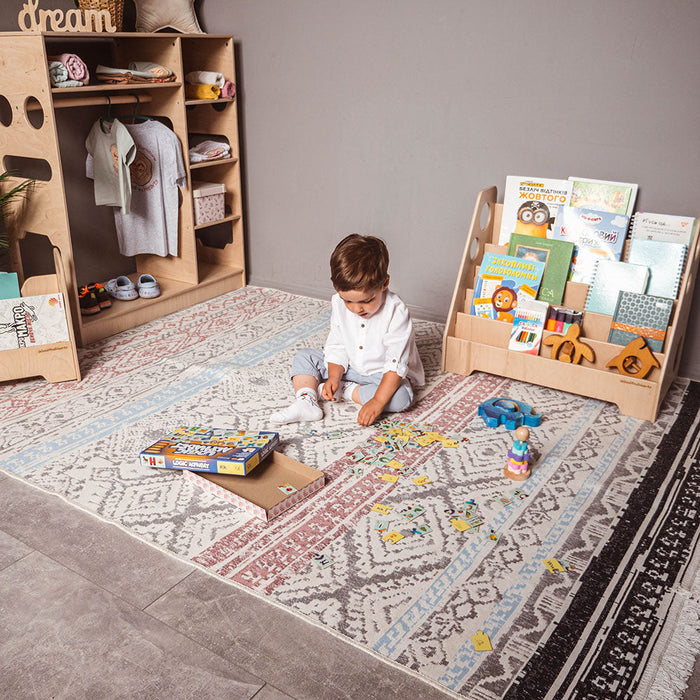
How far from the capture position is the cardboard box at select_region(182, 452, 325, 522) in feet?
6.24

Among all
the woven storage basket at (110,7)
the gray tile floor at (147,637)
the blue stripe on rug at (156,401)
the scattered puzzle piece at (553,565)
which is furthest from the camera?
the woven storage basket at (110,7)

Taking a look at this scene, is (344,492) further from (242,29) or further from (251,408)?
(242,29)

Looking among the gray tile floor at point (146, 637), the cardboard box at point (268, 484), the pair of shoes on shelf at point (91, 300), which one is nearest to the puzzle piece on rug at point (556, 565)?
the gray tile floor at point (146, 637)

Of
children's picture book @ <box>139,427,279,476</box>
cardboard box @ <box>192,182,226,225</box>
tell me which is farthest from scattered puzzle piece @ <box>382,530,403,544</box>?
cardboard box @ <box>192,182,226,225</box>

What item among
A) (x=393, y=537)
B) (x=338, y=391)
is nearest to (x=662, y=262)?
(x=338, y=391)

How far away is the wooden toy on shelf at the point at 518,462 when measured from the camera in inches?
80.7

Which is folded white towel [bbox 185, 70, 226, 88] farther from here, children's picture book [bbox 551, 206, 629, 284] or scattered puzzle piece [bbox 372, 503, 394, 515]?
scattered puzzle piece [bbox 372, 503, 394, 515]

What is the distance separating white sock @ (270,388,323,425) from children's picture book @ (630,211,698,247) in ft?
4.66

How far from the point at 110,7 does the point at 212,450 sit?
6.99ft

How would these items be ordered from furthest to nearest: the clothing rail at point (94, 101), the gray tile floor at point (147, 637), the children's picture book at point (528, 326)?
the clothing rail at point (94, 101) < the children's picture book at point (528, 326) < the gray tile floor at point (147, 637)

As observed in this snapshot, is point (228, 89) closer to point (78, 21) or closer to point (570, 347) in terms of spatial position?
point (78, 21)

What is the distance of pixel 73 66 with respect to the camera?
271cm

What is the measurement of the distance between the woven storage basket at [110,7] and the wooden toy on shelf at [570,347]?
2348mm

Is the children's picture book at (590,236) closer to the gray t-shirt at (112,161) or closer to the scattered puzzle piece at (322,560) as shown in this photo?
the scattered puzzle piece at (322,560)
